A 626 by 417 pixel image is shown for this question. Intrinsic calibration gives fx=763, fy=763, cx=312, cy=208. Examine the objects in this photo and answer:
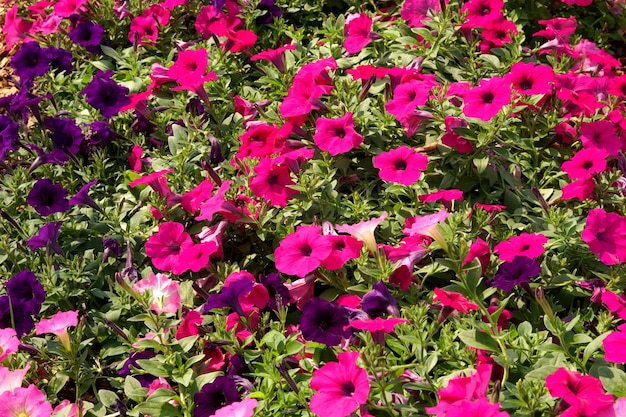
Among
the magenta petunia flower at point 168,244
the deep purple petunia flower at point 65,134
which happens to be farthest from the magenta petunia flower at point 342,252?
the deep purple petunia flower at point 65,134

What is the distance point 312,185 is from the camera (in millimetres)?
2924

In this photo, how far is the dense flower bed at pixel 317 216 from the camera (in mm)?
2336

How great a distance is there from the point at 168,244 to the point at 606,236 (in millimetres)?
1568

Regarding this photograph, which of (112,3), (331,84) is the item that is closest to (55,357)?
(331,84)

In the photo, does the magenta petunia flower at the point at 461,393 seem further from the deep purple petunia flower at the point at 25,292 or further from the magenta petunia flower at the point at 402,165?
the deep purple petunia flower at the point at 25,292

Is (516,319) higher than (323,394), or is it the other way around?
(323,394)

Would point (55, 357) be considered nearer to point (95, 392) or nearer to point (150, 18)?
point (95, 392)

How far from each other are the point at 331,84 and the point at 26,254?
1459mm

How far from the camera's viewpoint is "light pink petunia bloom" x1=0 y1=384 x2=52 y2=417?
2223 mm

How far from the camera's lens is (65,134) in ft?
10.8

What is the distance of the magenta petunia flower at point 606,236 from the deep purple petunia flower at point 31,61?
8.17 feet

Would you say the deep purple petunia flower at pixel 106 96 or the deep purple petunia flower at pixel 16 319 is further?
the deep purple petunia flower at pixel 106 96

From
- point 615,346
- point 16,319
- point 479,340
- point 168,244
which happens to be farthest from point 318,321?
point 16,319

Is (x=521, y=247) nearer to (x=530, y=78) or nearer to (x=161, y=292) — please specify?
(x=530, y=78)
